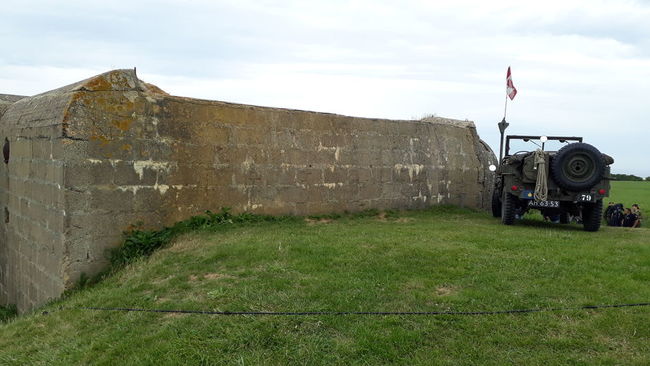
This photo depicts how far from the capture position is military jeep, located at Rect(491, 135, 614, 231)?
9.71 meters

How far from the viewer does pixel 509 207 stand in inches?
419

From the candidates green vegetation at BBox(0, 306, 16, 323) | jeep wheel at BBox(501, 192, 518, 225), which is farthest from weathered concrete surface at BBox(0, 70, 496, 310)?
jeep wheel at BBox(501, 192, 518, 225)

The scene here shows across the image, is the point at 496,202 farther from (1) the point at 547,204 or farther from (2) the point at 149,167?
(2) the point at 149,167

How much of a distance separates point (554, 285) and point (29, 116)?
26.4 feet

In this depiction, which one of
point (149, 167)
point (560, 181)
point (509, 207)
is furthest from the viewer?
point (509, 207)

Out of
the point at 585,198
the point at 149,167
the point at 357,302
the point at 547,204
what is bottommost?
the point at 357,302

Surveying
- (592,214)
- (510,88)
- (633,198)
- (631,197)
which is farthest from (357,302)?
(631,197)

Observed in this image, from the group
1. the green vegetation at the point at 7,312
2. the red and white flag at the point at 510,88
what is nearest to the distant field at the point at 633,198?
the red and white flag at the point at 510,88

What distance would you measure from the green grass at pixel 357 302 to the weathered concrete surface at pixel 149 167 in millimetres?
873

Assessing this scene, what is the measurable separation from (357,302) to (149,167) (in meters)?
4.38

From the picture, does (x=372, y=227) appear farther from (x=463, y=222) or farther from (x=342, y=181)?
(x=463, y=222)

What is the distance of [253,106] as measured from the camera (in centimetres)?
974

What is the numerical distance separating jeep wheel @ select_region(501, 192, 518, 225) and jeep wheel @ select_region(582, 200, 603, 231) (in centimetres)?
122

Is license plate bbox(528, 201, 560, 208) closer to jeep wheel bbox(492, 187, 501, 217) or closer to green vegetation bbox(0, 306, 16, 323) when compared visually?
jeep wheel bbox(492, 187, 501, 217)
